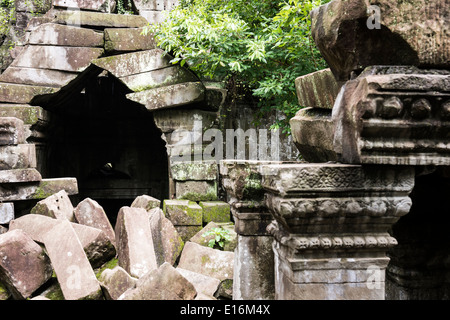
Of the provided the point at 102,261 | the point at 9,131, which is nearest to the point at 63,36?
the point at 9,131

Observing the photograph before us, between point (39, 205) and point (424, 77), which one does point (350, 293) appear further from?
point (39, 205)

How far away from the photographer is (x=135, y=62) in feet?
20.2

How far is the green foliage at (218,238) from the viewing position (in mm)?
4590

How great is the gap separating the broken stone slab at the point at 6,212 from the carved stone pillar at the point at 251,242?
12.6 ft

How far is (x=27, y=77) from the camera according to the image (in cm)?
626

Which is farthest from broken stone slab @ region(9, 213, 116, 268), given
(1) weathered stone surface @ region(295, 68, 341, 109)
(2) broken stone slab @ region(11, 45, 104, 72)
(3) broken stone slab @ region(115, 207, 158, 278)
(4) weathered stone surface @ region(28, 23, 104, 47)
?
(4) weathered stone surface @ region(28, 23, 104, 47)

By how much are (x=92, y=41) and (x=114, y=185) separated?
18.3 feet

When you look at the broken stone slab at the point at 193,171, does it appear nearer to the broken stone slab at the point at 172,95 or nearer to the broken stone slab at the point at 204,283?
the broken stone slab at the point at 172,95

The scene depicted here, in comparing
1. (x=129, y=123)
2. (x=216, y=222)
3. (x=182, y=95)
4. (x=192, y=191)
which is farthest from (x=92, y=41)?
(x=129, y=123)

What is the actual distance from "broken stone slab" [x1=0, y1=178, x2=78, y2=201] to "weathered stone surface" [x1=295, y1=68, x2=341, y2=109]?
13.5 feet

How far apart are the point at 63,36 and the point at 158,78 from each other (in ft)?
5.55

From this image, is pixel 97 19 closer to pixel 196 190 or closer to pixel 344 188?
pixel 196 190

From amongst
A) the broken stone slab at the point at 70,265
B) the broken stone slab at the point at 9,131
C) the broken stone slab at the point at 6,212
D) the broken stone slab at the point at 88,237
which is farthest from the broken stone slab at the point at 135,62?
the broken stone slab at the point at 70,265

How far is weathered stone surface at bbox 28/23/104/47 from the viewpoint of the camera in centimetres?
627
